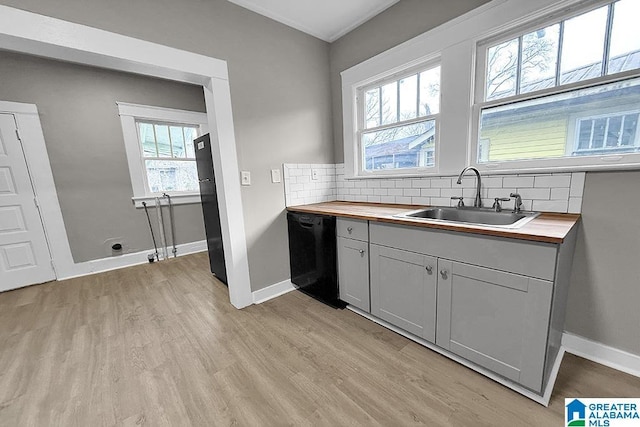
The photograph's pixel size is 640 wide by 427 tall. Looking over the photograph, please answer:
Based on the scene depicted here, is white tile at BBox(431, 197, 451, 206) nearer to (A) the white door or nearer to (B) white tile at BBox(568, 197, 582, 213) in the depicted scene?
(B) white tile at BBox(568, 197, 582, 213)

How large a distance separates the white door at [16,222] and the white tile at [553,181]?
5047mm

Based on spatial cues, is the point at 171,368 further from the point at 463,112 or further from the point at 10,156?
the point at 10,156

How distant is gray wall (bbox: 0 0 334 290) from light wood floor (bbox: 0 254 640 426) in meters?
0.68

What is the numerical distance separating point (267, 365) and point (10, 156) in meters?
3.84

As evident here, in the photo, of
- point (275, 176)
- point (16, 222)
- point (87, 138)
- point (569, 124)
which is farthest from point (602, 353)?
point (16, 222)

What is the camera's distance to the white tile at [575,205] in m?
1.40

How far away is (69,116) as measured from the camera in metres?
3.02

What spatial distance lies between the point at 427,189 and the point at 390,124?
74 centimetres

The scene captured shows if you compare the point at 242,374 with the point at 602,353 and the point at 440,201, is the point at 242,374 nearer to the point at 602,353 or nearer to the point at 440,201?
the point at 440,201

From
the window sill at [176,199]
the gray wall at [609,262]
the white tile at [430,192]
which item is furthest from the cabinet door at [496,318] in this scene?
the window sill at [176,199]

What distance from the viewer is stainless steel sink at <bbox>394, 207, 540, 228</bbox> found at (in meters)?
1.50

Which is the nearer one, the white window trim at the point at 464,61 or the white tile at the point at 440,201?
the white window trim at the point at 464,61

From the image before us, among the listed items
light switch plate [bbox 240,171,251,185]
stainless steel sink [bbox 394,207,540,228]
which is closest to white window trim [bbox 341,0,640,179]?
stainless steel sink [bbox 394,207,540,228]

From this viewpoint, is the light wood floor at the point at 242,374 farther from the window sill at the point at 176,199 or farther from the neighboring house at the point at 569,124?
the window sill at the point at 176,199
